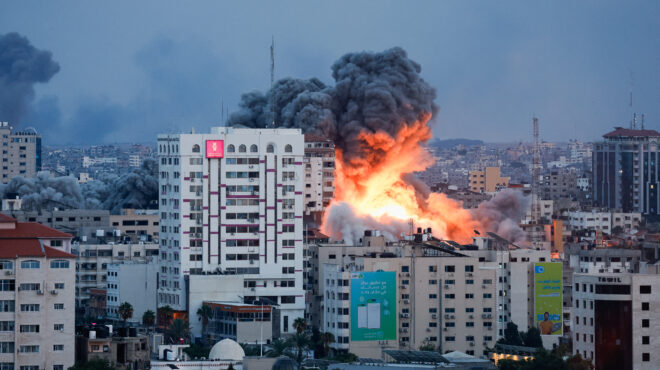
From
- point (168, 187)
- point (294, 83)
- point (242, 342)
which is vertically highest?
point (294, 83)

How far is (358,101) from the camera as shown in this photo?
458ft

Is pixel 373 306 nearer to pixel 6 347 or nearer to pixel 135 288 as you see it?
pixel 135 288

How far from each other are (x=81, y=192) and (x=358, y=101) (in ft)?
108

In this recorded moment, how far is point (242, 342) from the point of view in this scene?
3693 inches

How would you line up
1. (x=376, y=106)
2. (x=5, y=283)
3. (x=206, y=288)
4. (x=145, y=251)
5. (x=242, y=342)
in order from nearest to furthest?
(x=5, y=283) → (x=242, y=342) → (x=206, y=288) → (x=145, y=251) → (x=376, y=106)

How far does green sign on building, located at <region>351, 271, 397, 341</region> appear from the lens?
95000 mm

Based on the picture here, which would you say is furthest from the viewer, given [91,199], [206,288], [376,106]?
[91,199]

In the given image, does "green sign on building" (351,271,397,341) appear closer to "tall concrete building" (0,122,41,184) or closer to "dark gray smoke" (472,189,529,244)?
"dark gray smoke" (472,189,529,244)

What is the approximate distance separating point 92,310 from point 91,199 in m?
49.9

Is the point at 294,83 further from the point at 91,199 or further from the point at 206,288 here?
the point at 206,288

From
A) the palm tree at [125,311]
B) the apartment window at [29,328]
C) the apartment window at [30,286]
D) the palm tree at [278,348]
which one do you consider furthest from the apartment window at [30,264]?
the palm tree at [125,311]

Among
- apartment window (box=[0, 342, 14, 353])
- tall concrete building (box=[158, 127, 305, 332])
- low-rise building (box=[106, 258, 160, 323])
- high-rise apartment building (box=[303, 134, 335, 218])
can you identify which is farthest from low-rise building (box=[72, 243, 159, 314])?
apartment window (box=[0, 342, 14, 353])

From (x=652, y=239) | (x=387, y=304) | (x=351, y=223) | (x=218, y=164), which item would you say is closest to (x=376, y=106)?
(x=351, y=223)

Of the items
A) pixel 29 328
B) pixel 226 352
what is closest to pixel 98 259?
pixel 226 352
